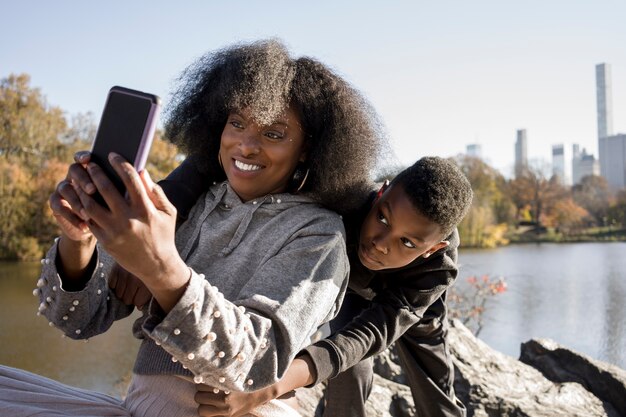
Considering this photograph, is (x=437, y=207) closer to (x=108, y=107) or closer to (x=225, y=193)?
(x=225, y=193)

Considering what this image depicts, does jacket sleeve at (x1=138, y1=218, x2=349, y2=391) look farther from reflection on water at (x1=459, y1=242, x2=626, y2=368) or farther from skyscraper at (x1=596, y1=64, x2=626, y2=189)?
skyscraper at (x1=596, y1=64, x2=626, y2=189)

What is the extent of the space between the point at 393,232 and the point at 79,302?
3.31 ft

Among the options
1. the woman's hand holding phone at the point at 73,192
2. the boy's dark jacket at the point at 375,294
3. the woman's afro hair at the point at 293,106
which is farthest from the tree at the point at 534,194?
the woman's hand holding phone at the point at 73,192

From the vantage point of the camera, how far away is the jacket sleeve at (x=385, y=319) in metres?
1.67

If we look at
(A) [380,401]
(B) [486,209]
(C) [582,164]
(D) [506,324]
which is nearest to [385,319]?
(A) [380,401]

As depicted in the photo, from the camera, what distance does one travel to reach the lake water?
8578 millimetres

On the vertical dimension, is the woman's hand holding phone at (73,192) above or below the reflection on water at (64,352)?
above

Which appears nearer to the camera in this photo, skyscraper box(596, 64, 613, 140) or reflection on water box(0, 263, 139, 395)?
reflection on water box(0, 263, 139, 395)

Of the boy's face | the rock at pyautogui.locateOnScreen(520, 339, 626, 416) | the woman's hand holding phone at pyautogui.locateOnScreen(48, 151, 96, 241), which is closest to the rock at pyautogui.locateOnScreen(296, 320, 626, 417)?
the rock at pyautogui.locateOnScreen(520, 339, 626, 416)

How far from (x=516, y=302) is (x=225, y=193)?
39.7ft

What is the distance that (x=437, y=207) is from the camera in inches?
81.2

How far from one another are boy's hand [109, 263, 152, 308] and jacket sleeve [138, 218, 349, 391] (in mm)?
350

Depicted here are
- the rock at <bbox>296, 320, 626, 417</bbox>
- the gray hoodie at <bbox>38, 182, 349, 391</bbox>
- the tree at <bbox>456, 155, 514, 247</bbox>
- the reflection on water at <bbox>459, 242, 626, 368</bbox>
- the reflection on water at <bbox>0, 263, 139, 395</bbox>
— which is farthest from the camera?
the tree at <bbox>456, 155, 514, 247</bbox>

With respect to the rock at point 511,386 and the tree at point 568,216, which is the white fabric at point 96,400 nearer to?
the rock at point 511,386
